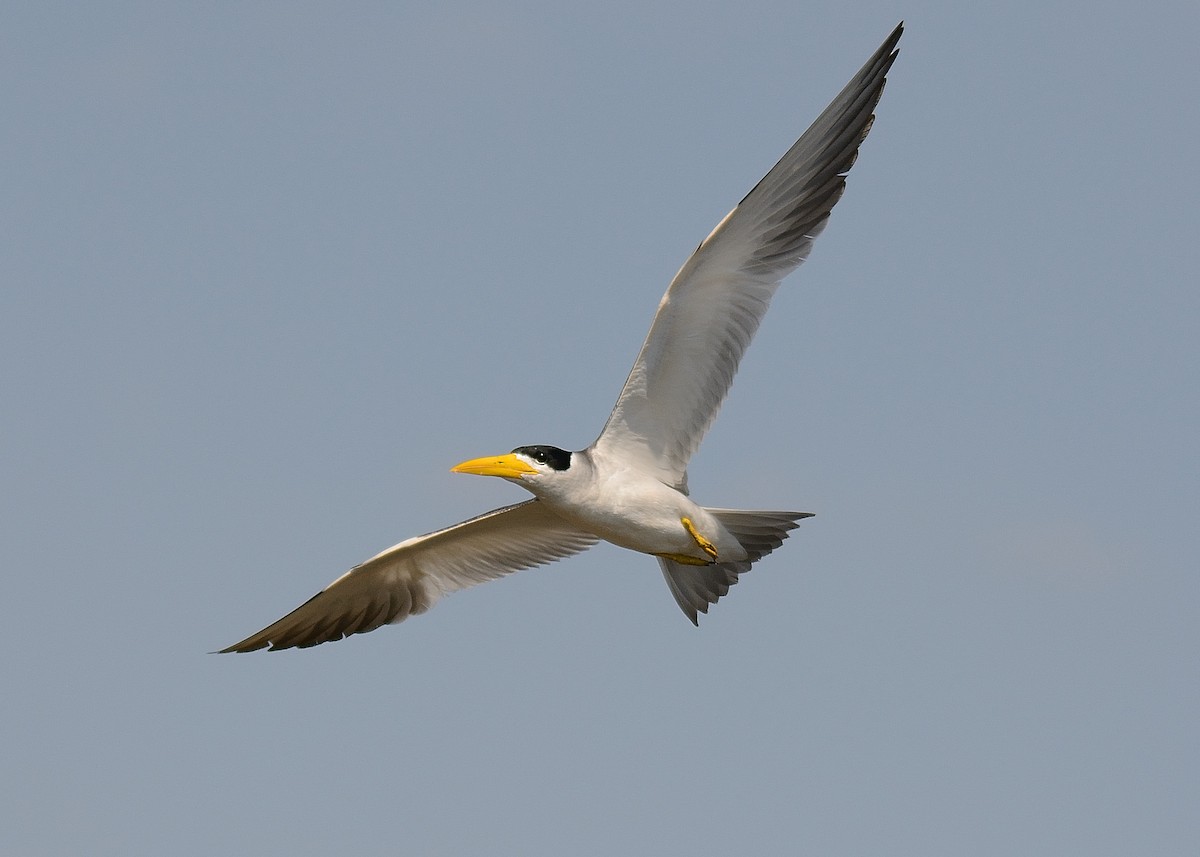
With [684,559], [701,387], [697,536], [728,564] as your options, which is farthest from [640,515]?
[728,564]

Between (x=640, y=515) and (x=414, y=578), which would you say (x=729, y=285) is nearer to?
(x=640, y=515)

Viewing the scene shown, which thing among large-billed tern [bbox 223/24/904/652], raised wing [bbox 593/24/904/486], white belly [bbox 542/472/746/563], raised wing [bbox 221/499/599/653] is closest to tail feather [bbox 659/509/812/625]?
large-billed tern [bbox 223/24/904/652]

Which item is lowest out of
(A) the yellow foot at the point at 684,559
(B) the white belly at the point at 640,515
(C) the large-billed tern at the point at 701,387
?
(A) the yellow foot at the point at 684,559

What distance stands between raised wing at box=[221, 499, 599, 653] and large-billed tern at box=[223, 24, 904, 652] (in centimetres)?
114

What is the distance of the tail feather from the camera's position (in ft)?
46.4

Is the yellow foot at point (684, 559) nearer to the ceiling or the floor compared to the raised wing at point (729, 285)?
nearer to the floor

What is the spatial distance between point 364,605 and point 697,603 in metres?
3.69

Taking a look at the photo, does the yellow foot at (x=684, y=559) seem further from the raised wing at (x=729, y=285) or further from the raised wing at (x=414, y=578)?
the raised wing at (x=414, y=578)

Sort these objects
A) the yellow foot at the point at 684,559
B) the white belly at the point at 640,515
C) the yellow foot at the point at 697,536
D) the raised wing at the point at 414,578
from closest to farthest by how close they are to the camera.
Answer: the white belly at the point at 640,515
the yellow foot at the point at 697,536
the yellow foot at the point at 684,559
the raised wing at the point at 414,578

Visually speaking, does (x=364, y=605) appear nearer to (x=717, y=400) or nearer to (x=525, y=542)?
(x=525, y=542)

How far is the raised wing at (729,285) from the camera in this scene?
42.2ft

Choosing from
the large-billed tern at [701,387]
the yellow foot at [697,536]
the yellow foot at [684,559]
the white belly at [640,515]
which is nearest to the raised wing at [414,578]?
the large-billed tern at [701,387]

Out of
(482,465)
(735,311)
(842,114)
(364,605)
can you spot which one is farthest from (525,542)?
(842,114)

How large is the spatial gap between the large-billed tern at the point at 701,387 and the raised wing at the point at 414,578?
114 cm
